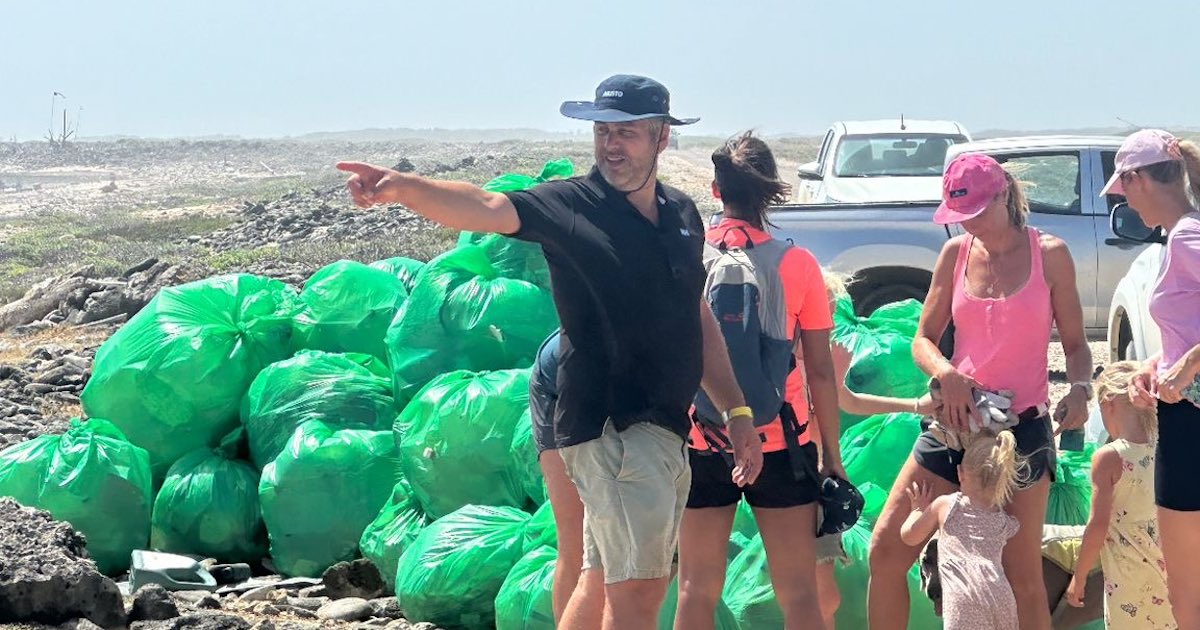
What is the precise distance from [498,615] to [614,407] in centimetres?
159

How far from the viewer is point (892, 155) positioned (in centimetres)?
1206

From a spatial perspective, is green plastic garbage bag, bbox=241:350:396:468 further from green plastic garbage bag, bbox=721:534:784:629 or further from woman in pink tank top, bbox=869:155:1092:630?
woman in pink tank top, bbox=869:155:1092:630

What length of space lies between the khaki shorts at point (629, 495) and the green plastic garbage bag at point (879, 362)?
2.21 metres

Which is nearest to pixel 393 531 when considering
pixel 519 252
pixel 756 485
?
pixel 519 252

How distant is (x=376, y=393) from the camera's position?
651 cm

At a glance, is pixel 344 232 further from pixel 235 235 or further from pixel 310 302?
pixel 310 302

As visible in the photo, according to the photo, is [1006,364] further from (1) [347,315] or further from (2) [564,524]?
(1) [347,315]

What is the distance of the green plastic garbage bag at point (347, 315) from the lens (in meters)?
6.91

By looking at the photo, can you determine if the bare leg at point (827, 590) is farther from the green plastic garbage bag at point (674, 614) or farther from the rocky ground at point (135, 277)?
A: the rocky ground at point (135, 277)

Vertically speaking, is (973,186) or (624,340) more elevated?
(973,186)

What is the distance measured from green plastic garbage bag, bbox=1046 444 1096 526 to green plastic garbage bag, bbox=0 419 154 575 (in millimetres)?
3510

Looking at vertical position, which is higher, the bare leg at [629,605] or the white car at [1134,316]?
the white car at [1134,316]

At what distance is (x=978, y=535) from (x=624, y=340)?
1147 millimetres

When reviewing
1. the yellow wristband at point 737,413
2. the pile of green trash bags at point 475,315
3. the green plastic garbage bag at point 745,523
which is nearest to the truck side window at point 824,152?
the pile of green trash bags at point 475,315
